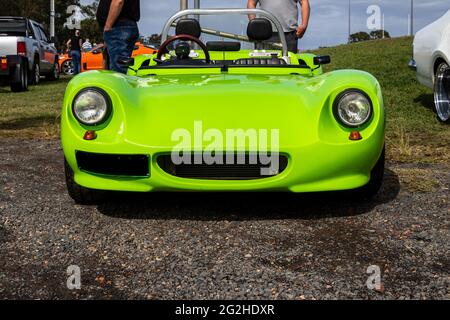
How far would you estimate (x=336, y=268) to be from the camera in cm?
226

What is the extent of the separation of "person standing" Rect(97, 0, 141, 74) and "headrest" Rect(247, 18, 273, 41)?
5.21ft

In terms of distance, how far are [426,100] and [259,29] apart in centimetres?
466

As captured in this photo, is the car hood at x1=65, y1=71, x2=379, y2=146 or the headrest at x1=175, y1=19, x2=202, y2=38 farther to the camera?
the headrest at x1=175, y1=19, x2=202, y2=38

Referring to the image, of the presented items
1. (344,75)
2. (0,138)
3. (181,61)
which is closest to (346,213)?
(344,75)

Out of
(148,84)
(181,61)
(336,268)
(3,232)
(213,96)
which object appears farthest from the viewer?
(181,61)

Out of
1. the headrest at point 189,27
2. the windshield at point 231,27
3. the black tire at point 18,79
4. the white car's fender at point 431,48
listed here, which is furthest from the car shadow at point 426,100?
the black tire at point 18,79

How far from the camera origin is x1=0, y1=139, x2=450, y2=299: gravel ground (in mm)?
2078

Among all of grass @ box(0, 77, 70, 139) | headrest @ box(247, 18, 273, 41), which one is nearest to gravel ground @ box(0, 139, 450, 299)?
headrest @ box(247, 18, 273, 41)

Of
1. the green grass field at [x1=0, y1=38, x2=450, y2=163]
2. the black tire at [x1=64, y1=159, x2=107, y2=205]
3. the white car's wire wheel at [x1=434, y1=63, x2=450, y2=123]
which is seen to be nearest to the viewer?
the black tire at [x1=64, y1=159, x2=107, y2=205]

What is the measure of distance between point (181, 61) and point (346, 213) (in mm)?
1655

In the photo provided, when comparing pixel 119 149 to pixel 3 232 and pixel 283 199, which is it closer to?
Answer: pixel 3 232

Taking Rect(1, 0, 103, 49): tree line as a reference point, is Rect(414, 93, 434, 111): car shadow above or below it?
below

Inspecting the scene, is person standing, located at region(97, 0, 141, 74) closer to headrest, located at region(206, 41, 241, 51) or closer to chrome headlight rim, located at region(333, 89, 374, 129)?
headrest, located at region(206, 41, 241, 51)

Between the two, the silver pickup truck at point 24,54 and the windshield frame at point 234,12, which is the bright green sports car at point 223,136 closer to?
the windshield frame at point 234,12
